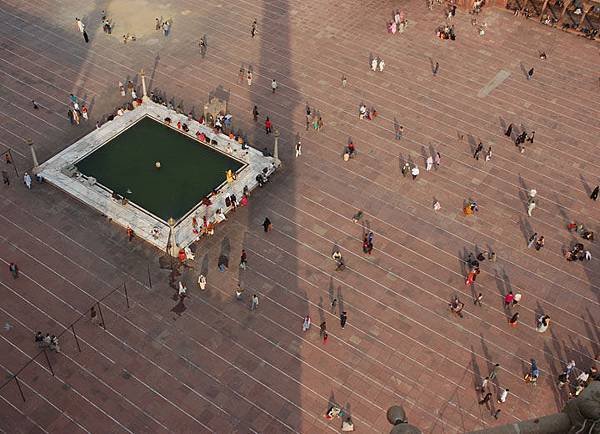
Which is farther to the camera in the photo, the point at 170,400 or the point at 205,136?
the point at 205,136

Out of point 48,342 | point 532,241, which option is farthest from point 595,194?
point 48,342

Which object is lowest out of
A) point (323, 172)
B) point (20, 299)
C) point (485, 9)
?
point (20, 299)

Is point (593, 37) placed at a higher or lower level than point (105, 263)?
higher

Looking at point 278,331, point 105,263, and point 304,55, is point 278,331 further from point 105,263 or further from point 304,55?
point 304,55

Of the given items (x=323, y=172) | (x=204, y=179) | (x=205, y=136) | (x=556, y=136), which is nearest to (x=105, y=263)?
(x=204, y=179)

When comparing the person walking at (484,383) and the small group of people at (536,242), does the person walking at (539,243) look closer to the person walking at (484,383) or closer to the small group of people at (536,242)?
the small group of people at (536,242)

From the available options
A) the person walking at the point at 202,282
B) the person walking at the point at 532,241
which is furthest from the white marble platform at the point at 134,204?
the person walking at the point at 532,241
